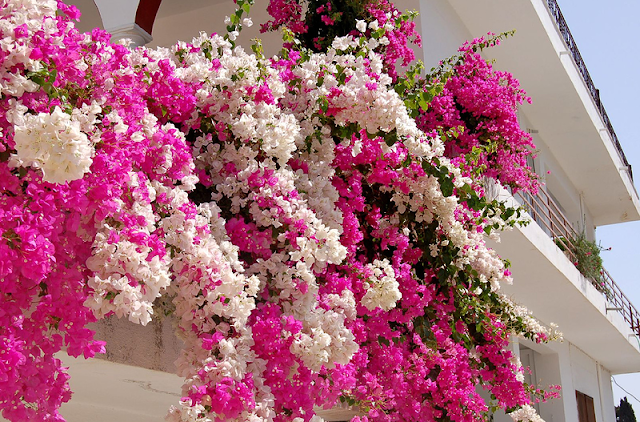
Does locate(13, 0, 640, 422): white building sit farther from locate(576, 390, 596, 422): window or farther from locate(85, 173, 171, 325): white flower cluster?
locate(85, 173, 171, 325): white flower cluster

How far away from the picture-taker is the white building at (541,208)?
13.8ft

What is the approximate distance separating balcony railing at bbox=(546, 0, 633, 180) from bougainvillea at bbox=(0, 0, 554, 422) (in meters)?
7.02

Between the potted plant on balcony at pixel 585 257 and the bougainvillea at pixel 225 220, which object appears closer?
the bougainvillea at pixel 225 220

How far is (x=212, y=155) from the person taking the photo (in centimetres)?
356

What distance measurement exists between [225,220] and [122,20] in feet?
12.1

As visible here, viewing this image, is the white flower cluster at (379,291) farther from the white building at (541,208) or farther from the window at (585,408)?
the window at (585,408)

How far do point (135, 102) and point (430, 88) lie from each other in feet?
5.87

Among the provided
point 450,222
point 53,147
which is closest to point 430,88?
point 450,222

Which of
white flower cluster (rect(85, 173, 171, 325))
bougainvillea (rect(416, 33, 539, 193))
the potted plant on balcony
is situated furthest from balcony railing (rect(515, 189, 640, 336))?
white flower cluster (rect(85, 173, 171, 325))

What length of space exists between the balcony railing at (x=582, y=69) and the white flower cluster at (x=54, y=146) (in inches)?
371

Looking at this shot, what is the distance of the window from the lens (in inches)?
536

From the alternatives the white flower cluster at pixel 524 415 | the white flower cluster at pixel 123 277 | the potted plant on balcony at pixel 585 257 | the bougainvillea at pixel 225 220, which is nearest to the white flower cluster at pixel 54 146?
the bougainvillea at pixel 225 220

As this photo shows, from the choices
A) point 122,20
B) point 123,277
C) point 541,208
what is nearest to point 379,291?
point 123,277

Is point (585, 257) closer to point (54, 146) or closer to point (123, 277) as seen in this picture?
point (123, 277)
